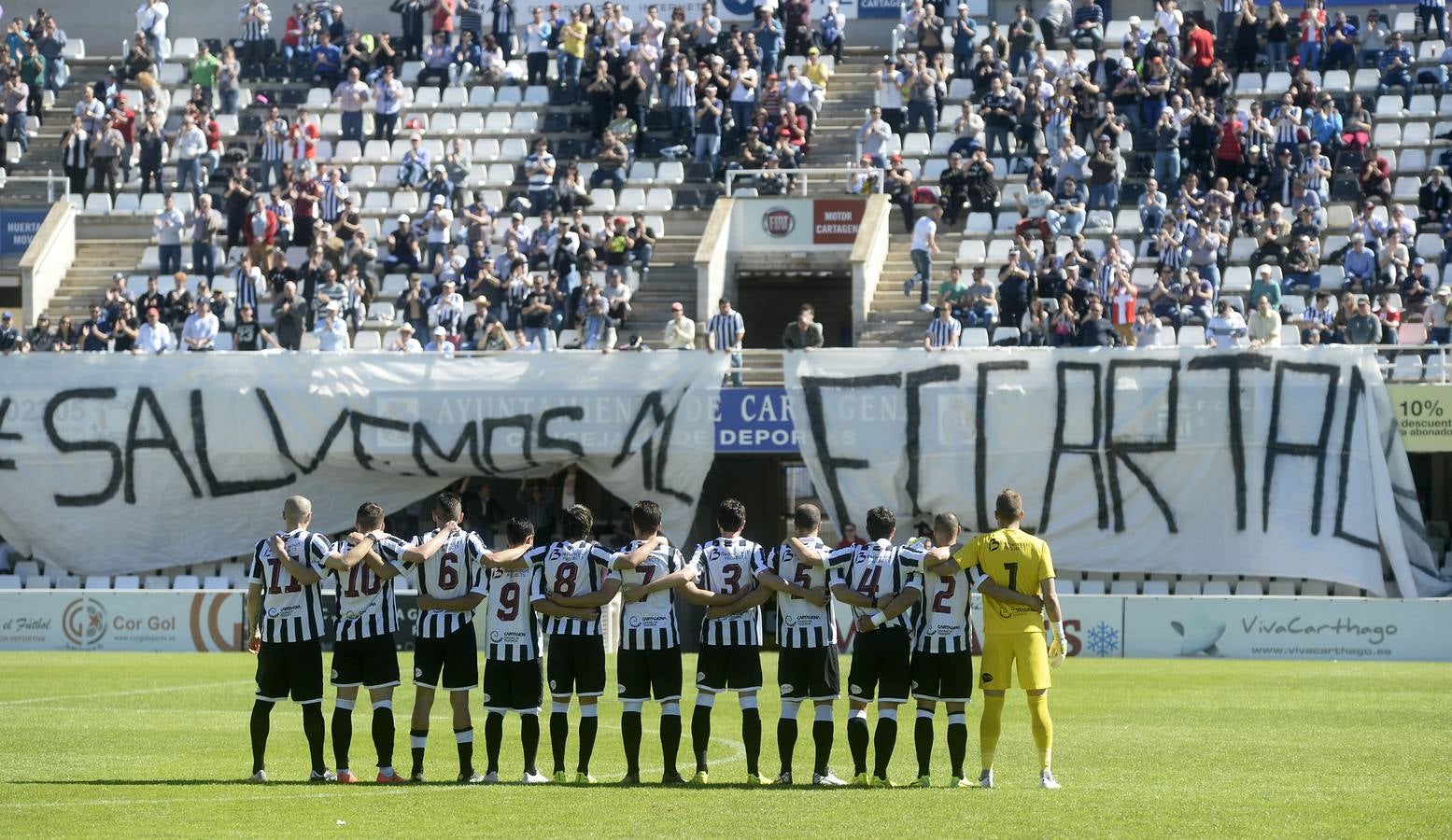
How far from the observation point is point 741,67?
35562 millimetres

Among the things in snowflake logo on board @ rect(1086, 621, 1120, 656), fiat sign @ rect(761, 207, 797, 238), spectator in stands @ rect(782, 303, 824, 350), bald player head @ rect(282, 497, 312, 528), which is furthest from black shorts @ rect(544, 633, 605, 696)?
fiat sign @ rect(761, 207, 797, 238)

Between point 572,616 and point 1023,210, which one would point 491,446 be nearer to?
point 1023,210

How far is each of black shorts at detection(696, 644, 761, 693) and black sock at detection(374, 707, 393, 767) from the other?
2.03 metres

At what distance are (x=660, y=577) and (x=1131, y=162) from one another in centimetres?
2278

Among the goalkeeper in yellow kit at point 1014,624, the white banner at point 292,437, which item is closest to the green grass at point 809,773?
the goalkeeper in yellow kit at point 1014,624

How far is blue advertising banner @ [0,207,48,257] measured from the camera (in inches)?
1458

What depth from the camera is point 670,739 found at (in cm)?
1361

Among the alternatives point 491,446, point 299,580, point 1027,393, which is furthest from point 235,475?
point 299,580

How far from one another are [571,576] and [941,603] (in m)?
2.41

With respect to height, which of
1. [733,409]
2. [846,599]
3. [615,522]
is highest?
[846,599]

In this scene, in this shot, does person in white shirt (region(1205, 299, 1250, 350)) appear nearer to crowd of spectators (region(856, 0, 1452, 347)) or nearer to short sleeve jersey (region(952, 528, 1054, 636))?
crowd of spectators (region(856, 0, 1452, 347))

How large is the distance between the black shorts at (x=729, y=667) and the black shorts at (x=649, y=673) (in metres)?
0.17

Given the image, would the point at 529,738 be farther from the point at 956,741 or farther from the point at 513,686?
the point at 956,741

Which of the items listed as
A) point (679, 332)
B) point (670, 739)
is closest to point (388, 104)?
point (679, 332)
